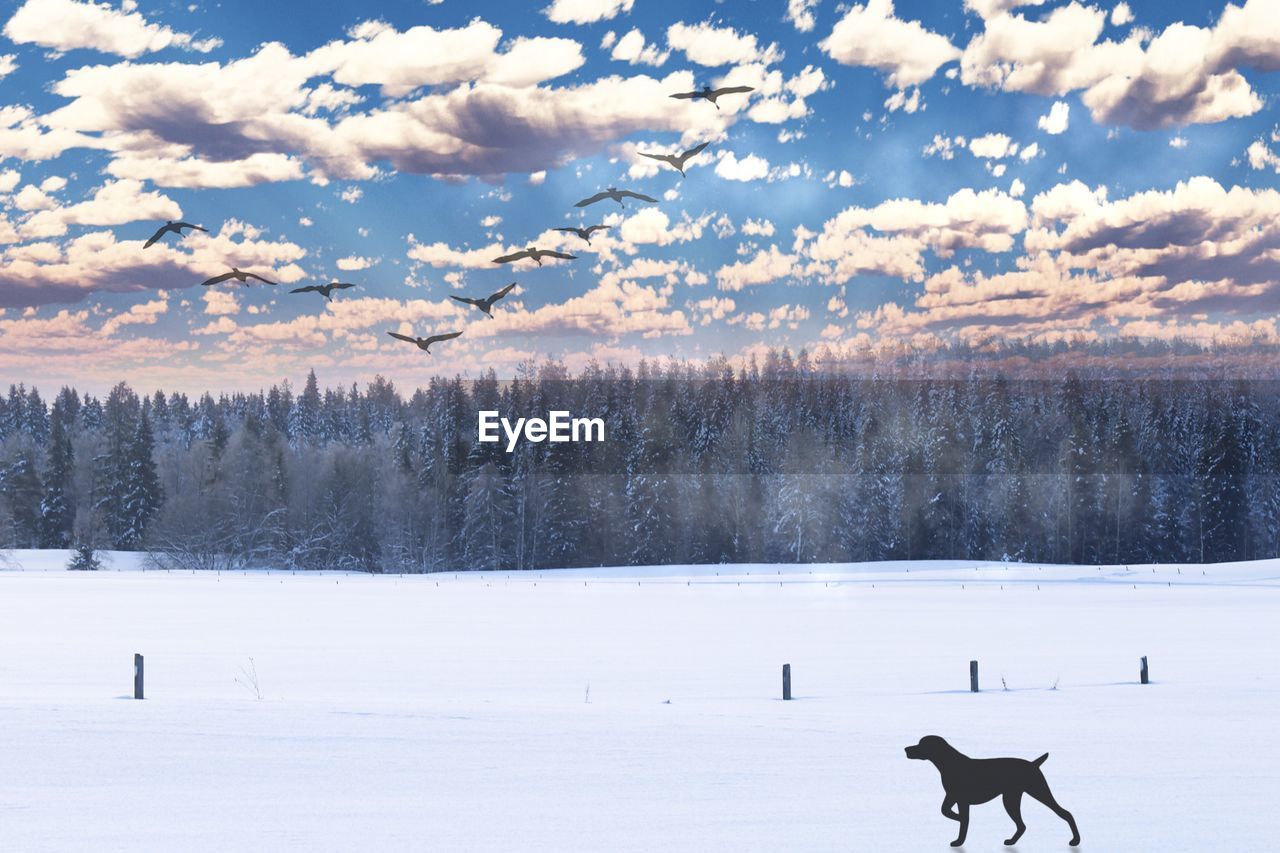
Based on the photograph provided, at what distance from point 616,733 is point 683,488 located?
79808 mm

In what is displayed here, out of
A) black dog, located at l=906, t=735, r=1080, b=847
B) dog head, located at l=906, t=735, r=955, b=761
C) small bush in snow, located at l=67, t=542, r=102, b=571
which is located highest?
dog head, located at l=906, t=735, r=955, b=761

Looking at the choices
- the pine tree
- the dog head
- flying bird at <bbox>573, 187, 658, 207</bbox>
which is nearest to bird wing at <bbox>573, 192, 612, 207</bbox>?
flying bird at <bbox>573, 187, 658, 207</bbox>

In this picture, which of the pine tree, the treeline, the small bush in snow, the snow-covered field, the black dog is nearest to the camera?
the black dog

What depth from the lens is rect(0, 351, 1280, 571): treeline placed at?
88.8 m

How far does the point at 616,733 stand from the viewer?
1366 centimetres

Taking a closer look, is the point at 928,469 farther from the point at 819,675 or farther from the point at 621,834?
the point at 621,834

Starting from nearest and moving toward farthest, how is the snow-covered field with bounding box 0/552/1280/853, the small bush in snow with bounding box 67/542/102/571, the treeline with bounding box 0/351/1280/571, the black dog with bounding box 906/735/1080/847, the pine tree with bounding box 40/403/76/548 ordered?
the black dog with bounding box 906/735/1080/847, the snow-covered field with bounding box 0/552/1280/853, the small bush in snow with bounding box 67/542/102/571, the treeline with bounding box 0/351/1280/571, the pine tree with bounding box 40/403/76/548

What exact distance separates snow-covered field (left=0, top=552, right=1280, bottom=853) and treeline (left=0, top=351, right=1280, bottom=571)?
180 ft

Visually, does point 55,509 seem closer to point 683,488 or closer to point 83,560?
point 83,560

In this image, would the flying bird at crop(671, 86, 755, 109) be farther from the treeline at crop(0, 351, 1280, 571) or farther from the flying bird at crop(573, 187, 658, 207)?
the treeline at crop(0, 351, 1280, 571)

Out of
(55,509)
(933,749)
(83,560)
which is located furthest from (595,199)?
(55,509)

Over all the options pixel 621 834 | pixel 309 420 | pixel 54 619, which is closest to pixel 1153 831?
pixel 621 834

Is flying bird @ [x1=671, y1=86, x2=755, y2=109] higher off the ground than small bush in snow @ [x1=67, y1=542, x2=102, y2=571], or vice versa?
flying bird @ [x1=671, y1=86, x2=755, y2=109]

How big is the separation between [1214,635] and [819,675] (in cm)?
1433
